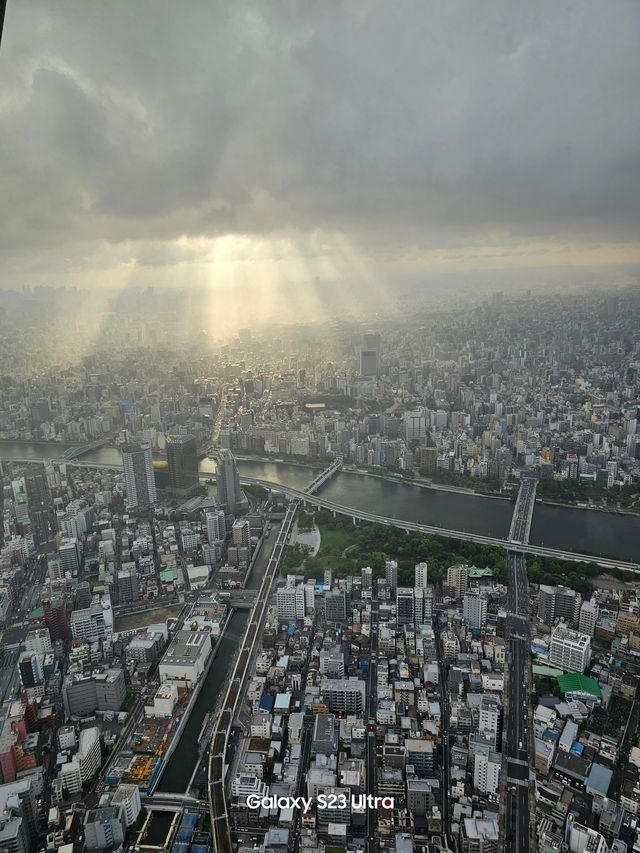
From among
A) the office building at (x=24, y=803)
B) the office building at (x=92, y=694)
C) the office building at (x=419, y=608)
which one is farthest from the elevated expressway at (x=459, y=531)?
the office building at (x=24, y=803)

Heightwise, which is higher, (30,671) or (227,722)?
(30,671)

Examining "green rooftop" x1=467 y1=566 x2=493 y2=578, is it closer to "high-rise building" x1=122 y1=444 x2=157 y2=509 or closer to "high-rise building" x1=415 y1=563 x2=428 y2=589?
"high-rise building" x1=415 y1=563 x2=428 y2=589

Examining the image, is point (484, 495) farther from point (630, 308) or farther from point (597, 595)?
point (630, 308)

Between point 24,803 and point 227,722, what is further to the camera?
point 227,722

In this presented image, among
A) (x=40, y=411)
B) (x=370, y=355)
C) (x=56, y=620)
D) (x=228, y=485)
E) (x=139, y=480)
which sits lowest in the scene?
(x=56, y=620)

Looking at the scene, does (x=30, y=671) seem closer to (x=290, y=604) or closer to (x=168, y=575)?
(x=168, y=575)

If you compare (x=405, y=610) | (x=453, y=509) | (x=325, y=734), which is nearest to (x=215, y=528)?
(x=405, y=610)

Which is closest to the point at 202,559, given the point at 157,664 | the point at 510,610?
the point at 157,664

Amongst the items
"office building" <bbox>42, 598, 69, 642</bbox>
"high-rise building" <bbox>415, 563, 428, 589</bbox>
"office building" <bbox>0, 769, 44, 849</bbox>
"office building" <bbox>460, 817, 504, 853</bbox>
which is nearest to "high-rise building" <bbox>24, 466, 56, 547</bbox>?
"office building" <bbox>42, 598, 69, 642</bbox>
